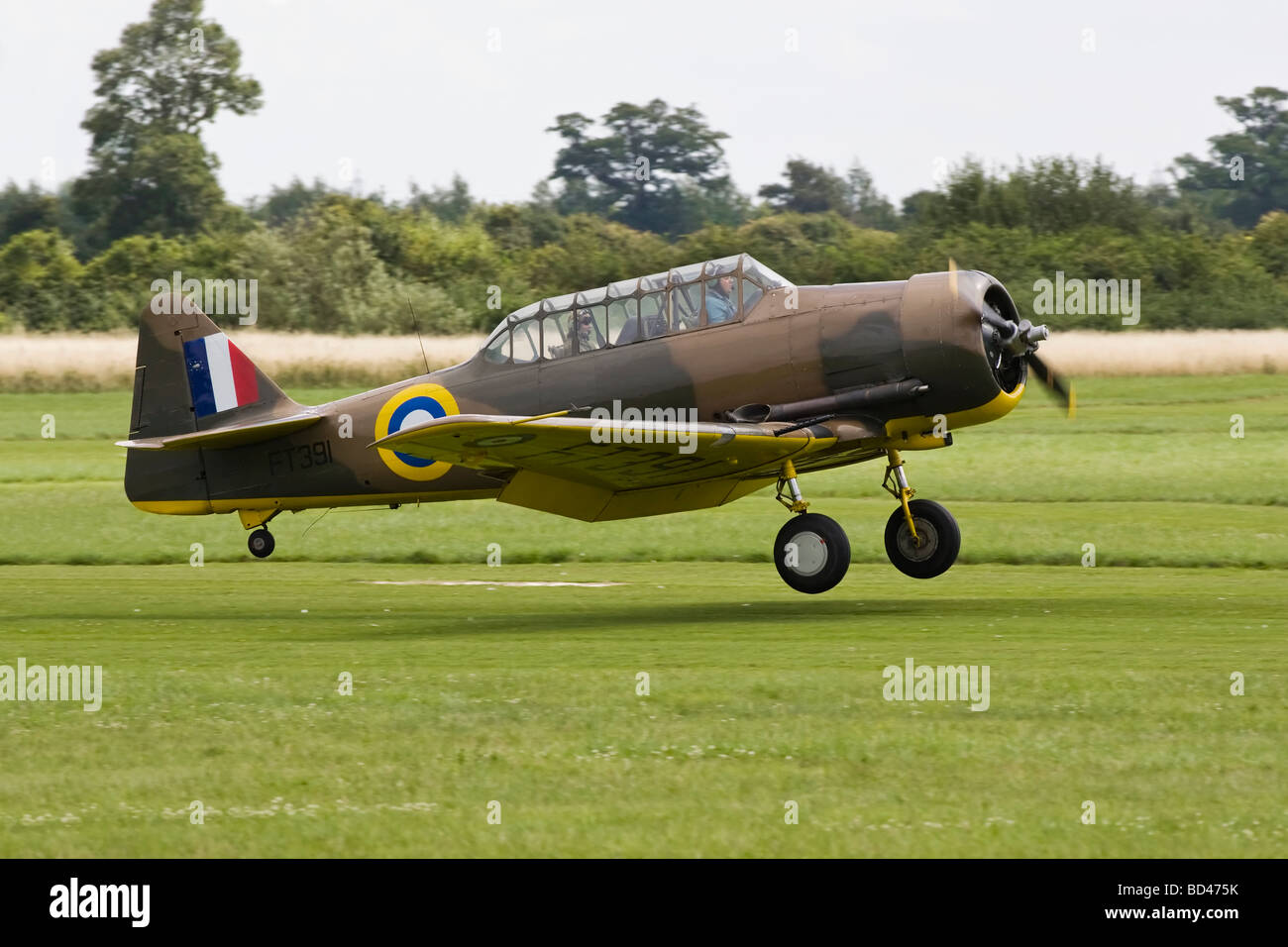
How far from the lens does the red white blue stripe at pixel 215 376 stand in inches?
672

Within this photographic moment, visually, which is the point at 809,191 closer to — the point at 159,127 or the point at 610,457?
the point at 159,127

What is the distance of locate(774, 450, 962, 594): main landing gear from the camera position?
567 inches

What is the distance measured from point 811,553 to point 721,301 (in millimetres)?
2458

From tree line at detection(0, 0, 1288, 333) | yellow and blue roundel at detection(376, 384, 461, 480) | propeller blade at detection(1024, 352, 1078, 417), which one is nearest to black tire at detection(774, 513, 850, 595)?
propeller blade at detection(1024, 352, 1078, 417)

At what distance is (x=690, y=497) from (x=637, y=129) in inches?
3532

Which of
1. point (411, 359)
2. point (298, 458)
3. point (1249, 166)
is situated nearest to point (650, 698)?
point (298, 458)

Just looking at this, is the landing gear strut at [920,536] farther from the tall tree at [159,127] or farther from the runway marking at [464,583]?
the tall tree at [159,127]

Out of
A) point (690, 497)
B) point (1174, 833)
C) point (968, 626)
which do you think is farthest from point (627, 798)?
point (690, 497)

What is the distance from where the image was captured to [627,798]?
743 centimetres

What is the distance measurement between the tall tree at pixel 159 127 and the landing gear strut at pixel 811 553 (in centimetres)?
6887

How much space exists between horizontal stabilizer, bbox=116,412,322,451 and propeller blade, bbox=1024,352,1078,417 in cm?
700

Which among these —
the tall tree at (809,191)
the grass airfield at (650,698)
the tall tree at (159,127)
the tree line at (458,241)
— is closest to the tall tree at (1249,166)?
the tree line at (458,241)

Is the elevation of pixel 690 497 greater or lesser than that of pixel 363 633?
greater

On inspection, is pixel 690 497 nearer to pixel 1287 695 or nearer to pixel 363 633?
pixel 363 633
